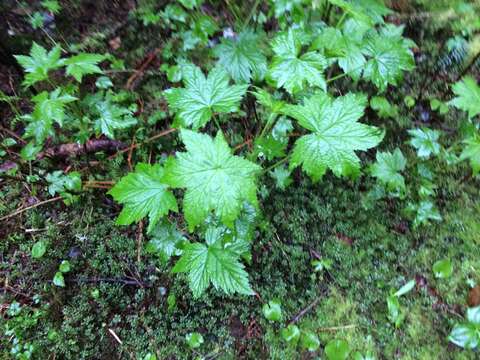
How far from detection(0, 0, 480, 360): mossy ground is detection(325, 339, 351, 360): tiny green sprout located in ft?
0.16

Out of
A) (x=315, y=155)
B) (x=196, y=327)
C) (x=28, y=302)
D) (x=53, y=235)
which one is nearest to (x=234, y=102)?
(x=315, y=155)

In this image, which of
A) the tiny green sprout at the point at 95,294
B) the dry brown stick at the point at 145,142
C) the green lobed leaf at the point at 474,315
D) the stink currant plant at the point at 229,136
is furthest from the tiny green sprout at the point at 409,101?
the tiny green sprout at the point at 95,294

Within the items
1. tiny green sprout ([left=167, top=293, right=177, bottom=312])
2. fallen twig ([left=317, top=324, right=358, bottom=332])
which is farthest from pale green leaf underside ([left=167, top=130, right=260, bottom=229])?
fallen twig ([left=317, top=324, right=358, bottom=332])

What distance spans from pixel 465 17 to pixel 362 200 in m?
1.74

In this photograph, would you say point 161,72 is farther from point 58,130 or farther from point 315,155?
point 315,155

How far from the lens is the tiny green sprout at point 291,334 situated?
1.98 m

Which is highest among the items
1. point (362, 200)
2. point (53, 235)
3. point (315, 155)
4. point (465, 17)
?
point (465, 17)

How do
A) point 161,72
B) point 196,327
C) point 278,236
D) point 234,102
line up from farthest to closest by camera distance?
1. point 161,72
2. point 278,236
3. point 196,327
4. point 234,102

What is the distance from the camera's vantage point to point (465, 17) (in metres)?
2.85

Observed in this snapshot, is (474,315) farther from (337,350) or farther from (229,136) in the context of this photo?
(229,136)

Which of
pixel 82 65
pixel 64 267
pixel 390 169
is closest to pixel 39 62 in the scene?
pixel 82 65

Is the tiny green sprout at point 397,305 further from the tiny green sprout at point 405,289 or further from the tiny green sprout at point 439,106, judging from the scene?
the tiny green sprout at point 439,106

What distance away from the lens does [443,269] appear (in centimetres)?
212

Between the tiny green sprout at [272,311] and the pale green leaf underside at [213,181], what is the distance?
2.53 ft
